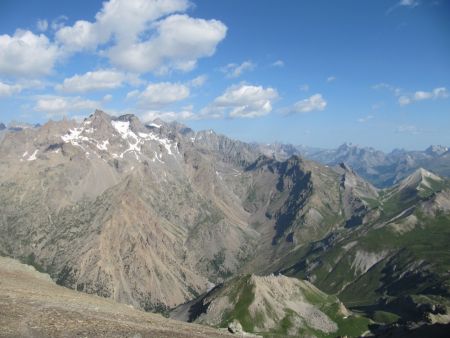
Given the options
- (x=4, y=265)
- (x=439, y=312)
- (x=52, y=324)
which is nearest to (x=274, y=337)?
(x=439, y=312)

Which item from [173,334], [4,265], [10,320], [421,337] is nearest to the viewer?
[10,320]

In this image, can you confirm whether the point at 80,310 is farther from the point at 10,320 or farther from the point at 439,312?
the point at 439,312

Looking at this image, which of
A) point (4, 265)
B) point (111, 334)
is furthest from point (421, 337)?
point (4, 265)

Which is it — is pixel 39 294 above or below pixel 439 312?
above

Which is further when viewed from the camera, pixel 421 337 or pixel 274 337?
pixel 274 337

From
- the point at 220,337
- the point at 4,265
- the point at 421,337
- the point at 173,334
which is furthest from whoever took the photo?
the point at 4,265

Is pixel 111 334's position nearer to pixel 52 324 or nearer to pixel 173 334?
pixel 52 324

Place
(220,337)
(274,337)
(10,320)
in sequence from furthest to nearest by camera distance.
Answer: (274,337), (220,337), (10,320)

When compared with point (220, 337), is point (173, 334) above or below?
above

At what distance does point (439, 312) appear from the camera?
200 meters

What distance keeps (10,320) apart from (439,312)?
19778 centimetres

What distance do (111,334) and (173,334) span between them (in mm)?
8925

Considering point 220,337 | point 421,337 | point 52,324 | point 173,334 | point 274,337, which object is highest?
point 52,324

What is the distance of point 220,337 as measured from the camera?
2345 inches
